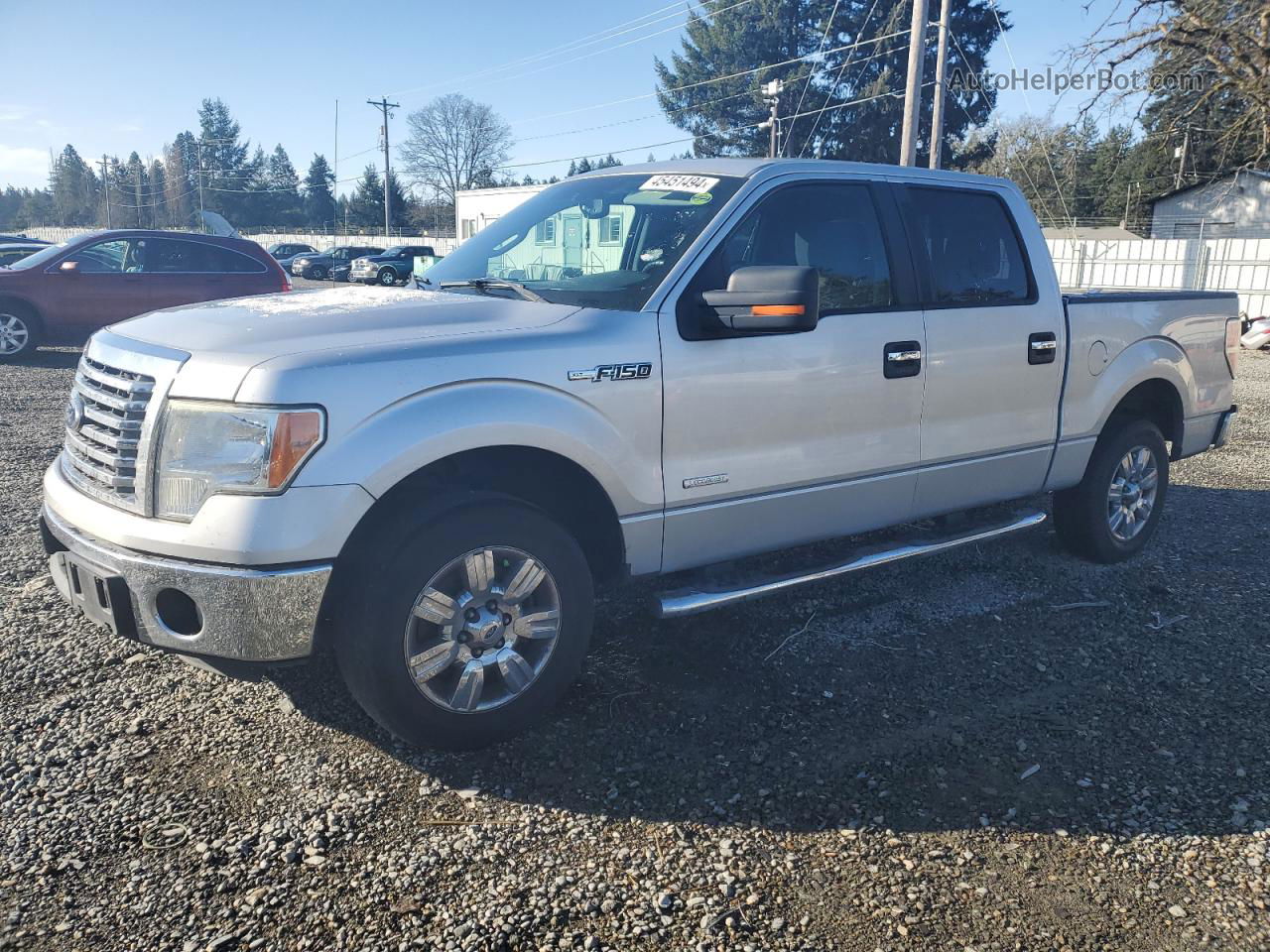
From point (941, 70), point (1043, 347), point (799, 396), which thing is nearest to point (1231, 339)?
point (1043, 347)

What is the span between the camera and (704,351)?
3645 mm

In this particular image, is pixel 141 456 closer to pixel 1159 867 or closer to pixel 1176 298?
pixel 1159 867

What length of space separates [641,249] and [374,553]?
1729 mm

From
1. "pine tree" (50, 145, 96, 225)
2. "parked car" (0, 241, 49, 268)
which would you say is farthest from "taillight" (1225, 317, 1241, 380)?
"pine tree" (50, 145, 96, 225)

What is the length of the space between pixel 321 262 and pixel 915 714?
147ft

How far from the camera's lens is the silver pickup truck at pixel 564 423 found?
114 inches

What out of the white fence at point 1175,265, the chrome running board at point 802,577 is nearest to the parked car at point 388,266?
the white fence at point 1175,265

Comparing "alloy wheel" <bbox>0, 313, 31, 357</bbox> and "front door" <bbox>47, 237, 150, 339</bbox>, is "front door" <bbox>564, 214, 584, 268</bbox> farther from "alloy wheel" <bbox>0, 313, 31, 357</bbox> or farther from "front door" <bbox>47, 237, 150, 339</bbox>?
"alloy wheel" <bbox>0, 313, 31, 357</bbox>

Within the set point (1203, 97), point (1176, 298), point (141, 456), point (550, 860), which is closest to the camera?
point (550, 860)

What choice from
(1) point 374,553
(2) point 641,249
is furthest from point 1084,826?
(2) point 641,249

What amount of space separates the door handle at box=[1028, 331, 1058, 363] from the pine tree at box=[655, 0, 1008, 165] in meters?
34.7

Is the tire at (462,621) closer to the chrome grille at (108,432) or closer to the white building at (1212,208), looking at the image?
the chrome grille at (108,432)

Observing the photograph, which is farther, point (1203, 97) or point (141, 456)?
point (1203, 97)

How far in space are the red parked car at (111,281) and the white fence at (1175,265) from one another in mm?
15474
